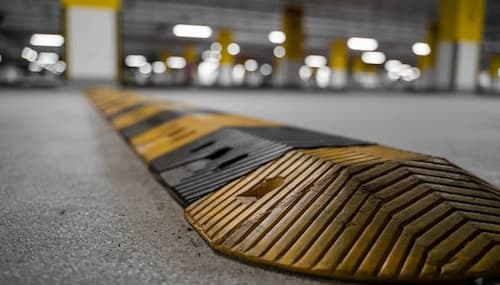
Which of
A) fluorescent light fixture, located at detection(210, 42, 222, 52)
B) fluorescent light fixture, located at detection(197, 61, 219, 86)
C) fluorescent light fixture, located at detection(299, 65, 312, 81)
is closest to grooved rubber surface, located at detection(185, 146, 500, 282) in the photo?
fluorescent light fixture, located at detection(210, 42, 222, 52)

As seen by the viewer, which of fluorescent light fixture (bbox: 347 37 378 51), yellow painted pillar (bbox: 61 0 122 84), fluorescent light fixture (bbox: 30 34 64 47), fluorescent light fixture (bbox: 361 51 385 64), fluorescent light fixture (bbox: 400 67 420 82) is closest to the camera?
yellow painted pillar (bbox: 61 0 122 84)

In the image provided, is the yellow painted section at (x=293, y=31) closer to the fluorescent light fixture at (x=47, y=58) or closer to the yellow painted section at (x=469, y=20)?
the yellow painted section at (x=469, y=20)

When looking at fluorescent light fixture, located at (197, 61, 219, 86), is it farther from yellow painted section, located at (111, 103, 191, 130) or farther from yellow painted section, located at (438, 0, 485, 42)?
yellow painted section, located at (111, 103, 191, 130)

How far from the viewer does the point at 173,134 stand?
2.68 m

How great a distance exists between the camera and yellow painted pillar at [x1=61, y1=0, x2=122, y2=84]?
35.7ft

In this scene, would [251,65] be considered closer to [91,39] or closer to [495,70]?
[495,70]

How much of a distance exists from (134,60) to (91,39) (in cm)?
3405

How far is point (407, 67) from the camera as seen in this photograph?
48.0m

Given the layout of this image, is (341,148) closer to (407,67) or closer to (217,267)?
(217,267)

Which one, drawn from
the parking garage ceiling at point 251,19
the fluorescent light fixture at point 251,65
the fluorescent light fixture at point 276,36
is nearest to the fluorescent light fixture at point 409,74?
the fluorescent light fixture at point 251,65

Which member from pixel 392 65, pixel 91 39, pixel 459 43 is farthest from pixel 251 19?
pixel 392 65

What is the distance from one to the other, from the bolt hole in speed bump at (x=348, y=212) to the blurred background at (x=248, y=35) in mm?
10283

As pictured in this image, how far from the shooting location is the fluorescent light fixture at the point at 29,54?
3619cm

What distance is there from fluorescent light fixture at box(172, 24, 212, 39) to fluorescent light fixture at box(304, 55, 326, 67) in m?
16.8
